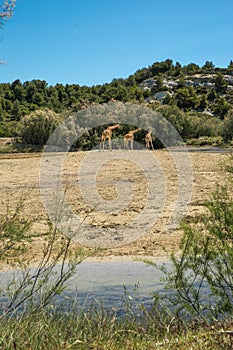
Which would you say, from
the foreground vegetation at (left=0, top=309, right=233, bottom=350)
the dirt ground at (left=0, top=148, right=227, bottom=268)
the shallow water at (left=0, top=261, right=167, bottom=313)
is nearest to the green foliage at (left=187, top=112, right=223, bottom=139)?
the dirt ground at (left=0, top=148, right=227, bottom=268)

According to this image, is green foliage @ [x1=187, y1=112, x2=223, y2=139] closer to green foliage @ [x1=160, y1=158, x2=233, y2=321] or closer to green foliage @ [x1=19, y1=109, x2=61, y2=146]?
green foliage @ [x1=19, y1=109, x2=61, y2=146]

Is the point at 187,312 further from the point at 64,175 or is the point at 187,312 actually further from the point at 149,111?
the point at 149,111

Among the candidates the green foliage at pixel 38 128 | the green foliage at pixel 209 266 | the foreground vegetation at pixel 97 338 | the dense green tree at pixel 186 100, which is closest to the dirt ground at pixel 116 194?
the green foliage at pixel 209 266

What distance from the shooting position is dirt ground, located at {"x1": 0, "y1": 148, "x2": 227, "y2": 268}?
9.64m

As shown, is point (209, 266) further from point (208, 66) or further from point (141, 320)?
point (208, 66)

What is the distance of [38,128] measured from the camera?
30.3m

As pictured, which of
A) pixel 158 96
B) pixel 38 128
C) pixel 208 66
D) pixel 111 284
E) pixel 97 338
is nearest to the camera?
pixel 97 338

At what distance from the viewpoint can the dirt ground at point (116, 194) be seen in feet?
31.6

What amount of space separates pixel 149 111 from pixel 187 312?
1030 inches

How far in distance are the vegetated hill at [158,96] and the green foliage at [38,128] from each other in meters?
1.67

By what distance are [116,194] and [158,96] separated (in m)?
55.9

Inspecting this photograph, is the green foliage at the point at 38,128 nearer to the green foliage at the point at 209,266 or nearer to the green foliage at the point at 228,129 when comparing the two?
the green foliage at the point at 228,129

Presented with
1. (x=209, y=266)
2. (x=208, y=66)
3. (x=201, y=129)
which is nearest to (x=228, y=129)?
(x=201, y=129)

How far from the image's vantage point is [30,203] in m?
12.5
